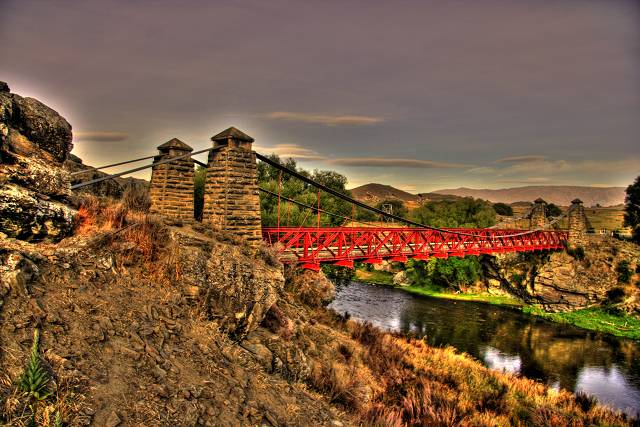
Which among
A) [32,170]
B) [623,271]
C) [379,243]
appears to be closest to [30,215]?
[32,170]

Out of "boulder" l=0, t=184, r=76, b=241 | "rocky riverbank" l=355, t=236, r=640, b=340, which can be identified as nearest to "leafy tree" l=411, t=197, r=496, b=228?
"rocky riverbank" l=355, t=236, r=640, b=340

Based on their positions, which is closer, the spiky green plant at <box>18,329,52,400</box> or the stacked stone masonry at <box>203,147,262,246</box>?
the spiky green plant at <box>18,329,52,400</box>

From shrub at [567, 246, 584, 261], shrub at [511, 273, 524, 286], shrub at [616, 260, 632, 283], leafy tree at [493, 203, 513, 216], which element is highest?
leafy tree at [493, 203, 513, 216]

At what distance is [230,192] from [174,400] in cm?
654

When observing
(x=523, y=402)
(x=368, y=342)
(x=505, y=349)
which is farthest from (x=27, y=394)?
(x=505, y=349)

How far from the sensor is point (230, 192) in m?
10.6

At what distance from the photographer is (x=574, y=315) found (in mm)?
28719

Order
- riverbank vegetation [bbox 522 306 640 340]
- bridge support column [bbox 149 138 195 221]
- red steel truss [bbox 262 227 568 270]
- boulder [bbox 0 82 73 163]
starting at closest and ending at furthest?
boulder [bbox 0 82 73 163]
bridge support column [bbox 149 138 195 221]
red steel truss [bbox 262 227 568 270]
riverbank vegetation [bbox 522 306 640 340]

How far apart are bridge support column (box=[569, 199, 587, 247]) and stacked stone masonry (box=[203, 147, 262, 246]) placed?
105ft

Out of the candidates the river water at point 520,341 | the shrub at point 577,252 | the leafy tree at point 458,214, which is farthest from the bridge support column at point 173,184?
the leafy tree at point 458,214

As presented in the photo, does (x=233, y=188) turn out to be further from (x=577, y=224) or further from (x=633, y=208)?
(x=633, y=208)

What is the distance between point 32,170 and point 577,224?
3771 centimetres

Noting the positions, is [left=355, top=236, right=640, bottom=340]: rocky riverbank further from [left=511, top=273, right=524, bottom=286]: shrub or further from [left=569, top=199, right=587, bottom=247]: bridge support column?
[left=569, top=199, right=587, bottom=247]: bridge support column

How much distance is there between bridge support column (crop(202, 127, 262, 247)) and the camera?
10.5 m
